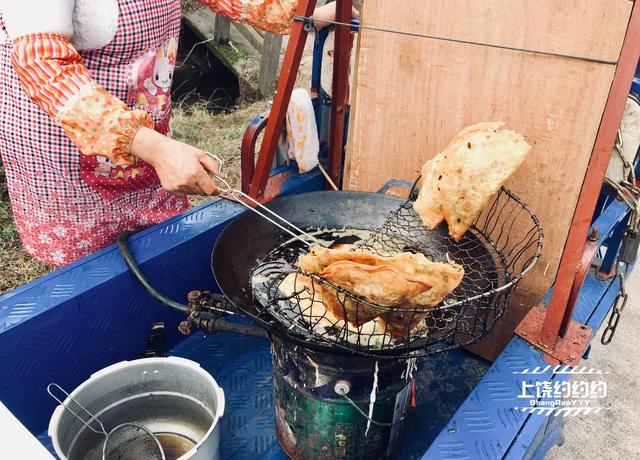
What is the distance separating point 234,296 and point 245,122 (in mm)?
5875

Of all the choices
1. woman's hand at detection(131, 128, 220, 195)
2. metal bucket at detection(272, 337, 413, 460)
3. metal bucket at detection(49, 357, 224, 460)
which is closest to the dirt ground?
metal bucket at detection(272, 337, 413, 460)

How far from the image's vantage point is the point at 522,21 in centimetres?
229

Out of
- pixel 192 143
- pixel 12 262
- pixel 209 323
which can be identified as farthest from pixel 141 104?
pixel 192 143

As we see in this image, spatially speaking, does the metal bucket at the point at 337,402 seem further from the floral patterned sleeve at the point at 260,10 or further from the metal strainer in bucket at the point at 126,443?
the floral patterned sleeve at the point at 260,10

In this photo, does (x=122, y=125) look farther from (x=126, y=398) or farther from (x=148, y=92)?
(x=126, y=398)

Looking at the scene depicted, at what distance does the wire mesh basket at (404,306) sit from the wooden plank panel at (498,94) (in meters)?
0.20

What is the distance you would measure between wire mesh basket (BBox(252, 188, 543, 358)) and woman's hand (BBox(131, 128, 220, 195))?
0.52m

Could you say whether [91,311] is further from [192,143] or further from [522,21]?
[192,143]

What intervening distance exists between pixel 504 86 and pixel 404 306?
1.29 m

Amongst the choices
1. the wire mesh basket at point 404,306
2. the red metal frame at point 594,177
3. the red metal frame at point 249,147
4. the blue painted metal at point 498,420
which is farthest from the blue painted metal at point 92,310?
the red metal frame at point 594,177

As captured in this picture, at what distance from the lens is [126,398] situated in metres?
2.16

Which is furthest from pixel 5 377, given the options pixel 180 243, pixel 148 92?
pixel 148 92

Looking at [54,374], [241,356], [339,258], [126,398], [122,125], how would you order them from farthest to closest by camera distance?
[241,356]
[54,374]
[126,398]
[122,125]
[339,258]

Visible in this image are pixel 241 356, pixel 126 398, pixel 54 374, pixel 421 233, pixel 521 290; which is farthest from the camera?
pixel 241 356
